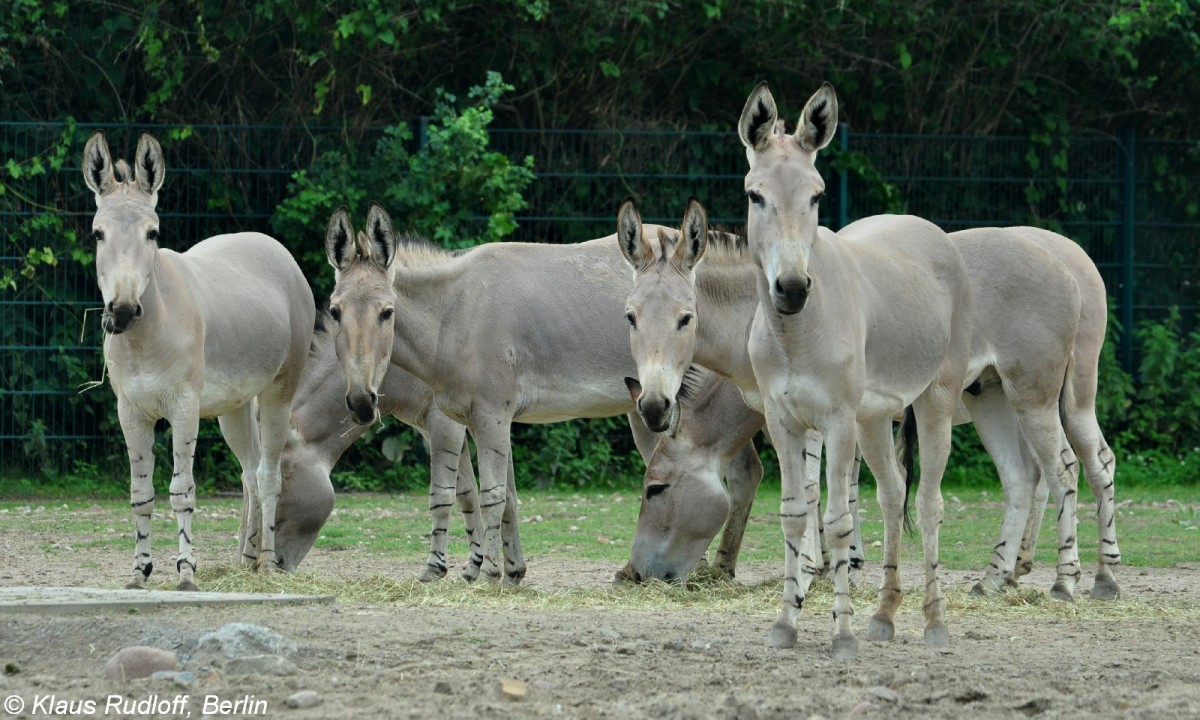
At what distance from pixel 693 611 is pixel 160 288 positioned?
3.40m

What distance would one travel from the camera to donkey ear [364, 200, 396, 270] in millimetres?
7828

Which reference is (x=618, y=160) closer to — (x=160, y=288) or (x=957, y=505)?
(x=957, y=505)

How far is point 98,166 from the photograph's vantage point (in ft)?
25.6

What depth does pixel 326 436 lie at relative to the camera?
9.26 meters

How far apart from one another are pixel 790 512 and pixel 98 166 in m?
4.31

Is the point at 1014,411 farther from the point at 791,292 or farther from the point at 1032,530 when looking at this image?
the point at 791,292

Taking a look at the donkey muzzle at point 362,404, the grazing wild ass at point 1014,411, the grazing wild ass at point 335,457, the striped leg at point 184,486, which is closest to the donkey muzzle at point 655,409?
the grazing wild ass at point 1014,411

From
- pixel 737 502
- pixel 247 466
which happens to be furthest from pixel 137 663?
pixel 737 502

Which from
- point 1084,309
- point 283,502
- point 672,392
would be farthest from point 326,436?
point 1084,309

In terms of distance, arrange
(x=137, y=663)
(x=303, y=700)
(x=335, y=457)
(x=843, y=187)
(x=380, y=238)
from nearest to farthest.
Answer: (x=303, y=700)
(x=137, y=663)
(x=380, y=238)
(x=335, y=457)
(x=843, y=187)

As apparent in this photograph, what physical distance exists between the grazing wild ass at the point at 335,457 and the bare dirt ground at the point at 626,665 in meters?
1.67

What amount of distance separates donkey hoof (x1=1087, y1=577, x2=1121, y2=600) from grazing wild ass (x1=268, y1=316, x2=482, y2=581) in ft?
11.7

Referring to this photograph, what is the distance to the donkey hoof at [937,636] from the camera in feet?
20.1

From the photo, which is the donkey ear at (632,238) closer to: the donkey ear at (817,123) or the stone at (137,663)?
the donkey ear at (817,123)
